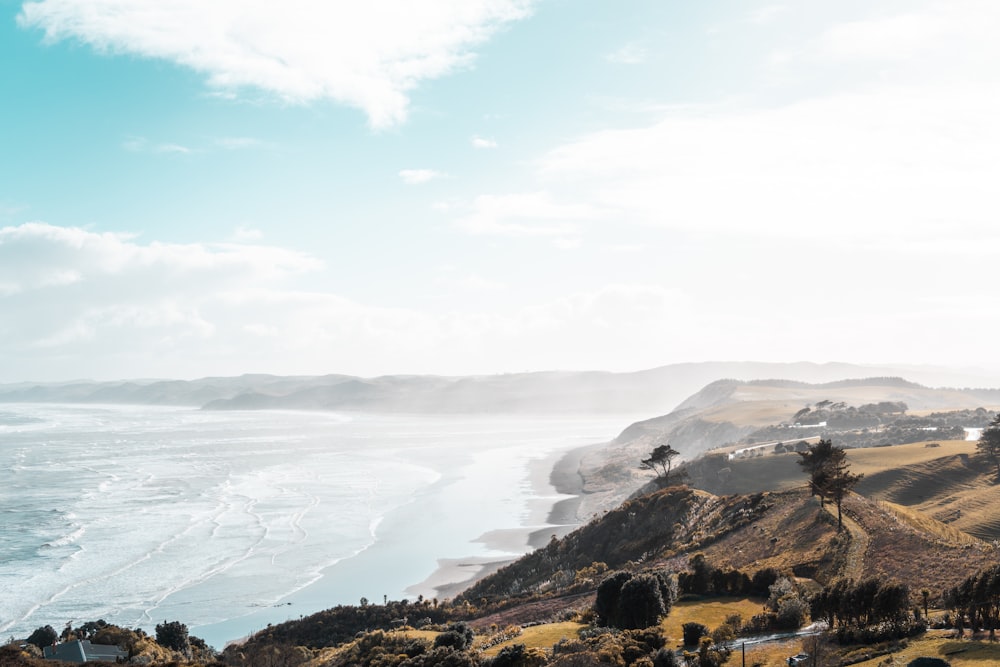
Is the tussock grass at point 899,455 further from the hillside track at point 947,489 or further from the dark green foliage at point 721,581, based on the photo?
the dark green foliage at point 721,581

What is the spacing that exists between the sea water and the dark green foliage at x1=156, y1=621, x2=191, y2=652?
3.17m

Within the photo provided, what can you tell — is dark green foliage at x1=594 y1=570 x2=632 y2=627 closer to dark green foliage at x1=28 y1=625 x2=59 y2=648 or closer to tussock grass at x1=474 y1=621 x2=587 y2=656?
tussock grass at x1=474 y1=621 x2=587 y2=656

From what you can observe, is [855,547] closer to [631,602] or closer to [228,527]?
[631,602]

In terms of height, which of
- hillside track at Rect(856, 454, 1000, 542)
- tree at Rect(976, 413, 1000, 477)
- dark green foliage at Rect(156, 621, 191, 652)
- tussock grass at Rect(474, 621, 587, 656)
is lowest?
dark green foliage at Rect(156, 621, 191, 652)

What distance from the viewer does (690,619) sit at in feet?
112

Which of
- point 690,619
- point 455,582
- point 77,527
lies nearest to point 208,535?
point 77,527

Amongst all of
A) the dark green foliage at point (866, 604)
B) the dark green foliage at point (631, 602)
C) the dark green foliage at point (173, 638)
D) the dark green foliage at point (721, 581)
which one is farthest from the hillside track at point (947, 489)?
the dark green foliage at point (173, 638)

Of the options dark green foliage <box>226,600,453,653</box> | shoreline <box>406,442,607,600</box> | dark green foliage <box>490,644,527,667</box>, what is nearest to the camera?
Result: dark green foliage <box>490,644,527,667</box>

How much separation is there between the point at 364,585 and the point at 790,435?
7632 cm

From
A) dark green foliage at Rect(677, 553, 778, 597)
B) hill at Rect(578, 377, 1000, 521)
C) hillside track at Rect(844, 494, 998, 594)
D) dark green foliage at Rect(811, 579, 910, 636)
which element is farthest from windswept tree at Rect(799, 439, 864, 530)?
hill at Rect(578, 377, 1000, 521)

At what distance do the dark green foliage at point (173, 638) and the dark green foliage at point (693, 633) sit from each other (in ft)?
84.4

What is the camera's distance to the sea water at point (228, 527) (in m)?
50.5

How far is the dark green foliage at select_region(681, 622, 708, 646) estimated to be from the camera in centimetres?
2969

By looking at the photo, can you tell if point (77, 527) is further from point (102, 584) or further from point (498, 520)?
point (498, 520)
